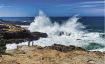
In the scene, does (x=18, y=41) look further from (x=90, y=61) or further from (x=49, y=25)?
(x=49, y=25)

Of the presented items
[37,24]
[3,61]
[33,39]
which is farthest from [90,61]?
[37,24]

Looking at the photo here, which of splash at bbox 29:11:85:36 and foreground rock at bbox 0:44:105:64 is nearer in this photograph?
foreground rock at bbox 0:44:105:64

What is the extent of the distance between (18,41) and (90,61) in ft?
52.4

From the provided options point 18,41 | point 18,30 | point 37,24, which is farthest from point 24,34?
point 37,24

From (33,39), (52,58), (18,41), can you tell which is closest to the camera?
(52,58)

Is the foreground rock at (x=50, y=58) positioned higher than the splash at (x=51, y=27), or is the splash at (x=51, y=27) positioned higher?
the foreground rock at (x=50, y=58)

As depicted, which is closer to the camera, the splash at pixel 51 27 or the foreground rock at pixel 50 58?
the foreground rock at pixel 50 58

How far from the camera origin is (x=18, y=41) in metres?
31.9

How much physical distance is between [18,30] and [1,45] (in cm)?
1611

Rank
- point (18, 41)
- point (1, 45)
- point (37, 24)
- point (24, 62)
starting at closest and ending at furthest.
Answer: point (24, 62) < point (1, 45) < point (18, 41) < point (37, 24)

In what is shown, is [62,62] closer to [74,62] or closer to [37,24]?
[74,62]

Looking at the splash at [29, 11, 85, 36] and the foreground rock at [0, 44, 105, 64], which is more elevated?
the foreground rock at [0, 44, 105, 64]

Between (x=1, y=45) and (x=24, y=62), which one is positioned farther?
(x=1, y=45)

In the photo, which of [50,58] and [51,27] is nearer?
[50,58]
